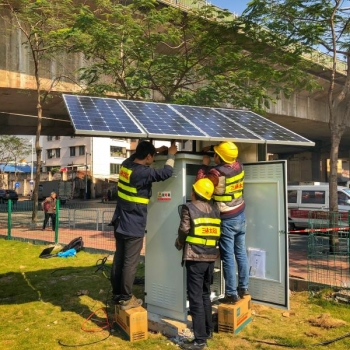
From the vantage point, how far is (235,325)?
15.2ft

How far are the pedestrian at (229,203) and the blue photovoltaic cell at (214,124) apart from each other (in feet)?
0.67

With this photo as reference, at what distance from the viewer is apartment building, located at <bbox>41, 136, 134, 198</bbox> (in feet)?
169

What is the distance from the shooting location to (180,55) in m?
13.0

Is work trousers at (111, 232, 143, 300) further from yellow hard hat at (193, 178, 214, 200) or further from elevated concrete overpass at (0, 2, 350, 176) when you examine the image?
elevated concrete overpass at (0, 2, 350, 176)

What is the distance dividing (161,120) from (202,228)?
1709mm

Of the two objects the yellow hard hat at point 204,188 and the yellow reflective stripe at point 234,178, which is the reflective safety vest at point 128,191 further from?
the yellow reflective stripe at point 234,178

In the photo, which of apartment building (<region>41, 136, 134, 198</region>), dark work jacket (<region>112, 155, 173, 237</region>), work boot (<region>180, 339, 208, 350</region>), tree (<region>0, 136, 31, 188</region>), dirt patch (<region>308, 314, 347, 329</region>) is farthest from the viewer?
apartment building (<region>41, 136, 134, 198</region>)

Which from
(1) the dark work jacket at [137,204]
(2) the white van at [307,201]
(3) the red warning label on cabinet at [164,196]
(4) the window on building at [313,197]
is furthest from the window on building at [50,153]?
(1) the dark work jacket at [137,204]

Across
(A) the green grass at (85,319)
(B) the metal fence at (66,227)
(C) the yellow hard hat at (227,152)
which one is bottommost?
(A) the green grass at (85,319)

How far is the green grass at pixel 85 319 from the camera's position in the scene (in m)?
4.46

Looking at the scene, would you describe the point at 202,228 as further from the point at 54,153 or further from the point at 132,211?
the point at 54,153

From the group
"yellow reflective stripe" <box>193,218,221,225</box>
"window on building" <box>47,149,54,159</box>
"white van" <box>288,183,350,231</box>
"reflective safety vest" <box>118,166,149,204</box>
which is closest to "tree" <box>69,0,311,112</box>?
"white van" <box>288,183,350,231</box>

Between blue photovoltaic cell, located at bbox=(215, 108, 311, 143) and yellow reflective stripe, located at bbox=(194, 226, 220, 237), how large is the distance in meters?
1.48

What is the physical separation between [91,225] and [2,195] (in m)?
33.8
